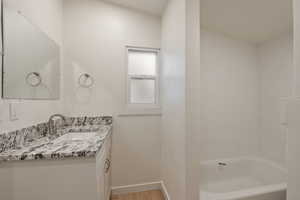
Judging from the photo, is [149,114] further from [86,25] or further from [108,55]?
[86,25]

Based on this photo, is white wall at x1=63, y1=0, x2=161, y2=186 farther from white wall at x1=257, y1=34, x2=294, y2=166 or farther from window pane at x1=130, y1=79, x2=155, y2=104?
white wall at x1=257, y1=34, x2=294, y2=166

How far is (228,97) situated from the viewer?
2305 mm

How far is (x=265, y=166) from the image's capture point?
7.18 ft

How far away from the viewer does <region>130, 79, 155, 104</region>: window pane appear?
221cm

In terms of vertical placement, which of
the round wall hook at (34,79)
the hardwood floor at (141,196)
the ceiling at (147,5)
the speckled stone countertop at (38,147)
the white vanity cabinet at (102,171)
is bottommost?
the hardwood floor at (141,196)

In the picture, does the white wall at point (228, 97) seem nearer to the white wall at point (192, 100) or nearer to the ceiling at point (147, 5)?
the ceiling at point (147, 5)

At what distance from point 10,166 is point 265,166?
3.02 meters

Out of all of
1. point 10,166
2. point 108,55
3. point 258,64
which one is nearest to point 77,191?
point 10,166

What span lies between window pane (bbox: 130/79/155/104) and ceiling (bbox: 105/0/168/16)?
40.4 inches

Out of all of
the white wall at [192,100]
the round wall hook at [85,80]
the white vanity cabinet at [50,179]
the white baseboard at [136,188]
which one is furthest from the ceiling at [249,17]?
the white baseboard at [136,188]

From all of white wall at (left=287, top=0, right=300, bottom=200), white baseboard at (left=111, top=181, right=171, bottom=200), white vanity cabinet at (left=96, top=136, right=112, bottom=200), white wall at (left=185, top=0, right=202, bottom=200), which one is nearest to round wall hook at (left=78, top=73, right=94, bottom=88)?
white vanity cabinet at (left=96, top=136, right=112, bottom=200)

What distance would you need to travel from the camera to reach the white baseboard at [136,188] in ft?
6.65

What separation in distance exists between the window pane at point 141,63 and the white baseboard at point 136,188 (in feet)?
5.52

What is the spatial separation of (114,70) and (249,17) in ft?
6.38
